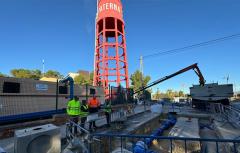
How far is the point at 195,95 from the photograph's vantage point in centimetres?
2228

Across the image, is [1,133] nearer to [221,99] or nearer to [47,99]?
[47,99]

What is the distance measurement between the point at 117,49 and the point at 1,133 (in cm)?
2427

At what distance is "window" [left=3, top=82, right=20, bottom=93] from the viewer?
10530mm

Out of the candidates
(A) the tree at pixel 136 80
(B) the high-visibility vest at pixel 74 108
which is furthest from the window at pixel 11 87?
(A) the tree at pixel 136 80

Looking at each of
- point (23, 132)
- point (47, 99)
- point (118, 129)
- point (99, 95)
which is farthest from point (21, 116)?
point (99, 95)

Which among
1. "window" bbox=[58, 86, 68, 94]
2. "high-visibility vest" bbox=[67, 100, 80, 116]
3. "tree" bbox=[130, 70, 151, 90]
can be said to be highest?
"tree" bbox=[130, 70, 151, 90]

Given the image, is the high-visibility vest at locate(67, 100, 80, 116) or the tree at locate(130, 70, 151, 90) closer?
the high-visibility vest at locate(67, 100, 80, 116)

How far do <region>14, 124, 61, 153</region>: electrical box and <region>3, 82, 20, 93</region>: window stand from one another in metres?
6.26

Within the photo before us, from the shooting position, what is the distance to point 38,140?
5160 mm

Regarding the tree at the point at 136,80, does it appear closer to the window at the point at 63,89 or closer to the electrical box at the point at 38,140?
the window at the point at 63,89

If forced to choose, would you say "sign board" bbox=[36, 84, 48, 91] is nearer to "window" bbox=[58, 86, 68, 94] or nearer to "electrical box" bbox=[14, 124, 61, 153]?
"window" bbox=[58, 86, 68, 94]

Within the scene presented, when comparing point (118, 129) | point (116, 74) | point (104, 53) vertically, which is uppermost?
point (104, 53)

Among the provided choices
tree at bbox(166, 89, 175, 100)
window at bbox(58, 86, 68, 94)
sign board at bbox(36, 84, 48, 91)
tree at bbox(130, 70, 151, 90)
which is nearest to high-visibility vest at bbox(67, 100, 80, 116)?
sign board at bbox(36, 84, 48, 91)

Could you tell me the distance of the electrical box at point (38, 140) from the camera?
16.0ft
